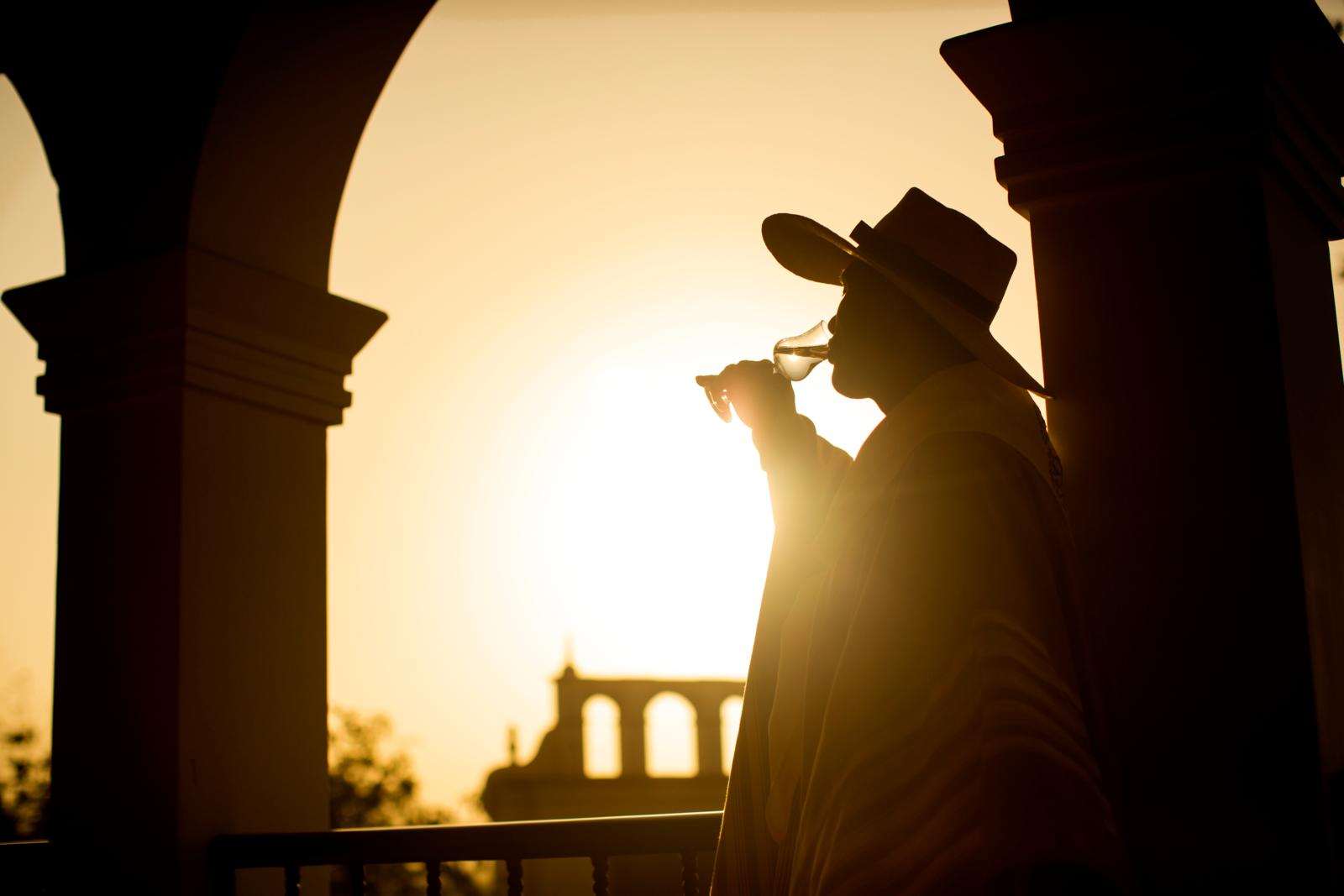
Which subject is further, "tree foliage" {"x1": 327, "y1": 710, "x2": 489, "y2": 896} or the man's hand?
"tree foliage" {"x1": 327, "y1": 710, "x2": 489, "y2": 896}

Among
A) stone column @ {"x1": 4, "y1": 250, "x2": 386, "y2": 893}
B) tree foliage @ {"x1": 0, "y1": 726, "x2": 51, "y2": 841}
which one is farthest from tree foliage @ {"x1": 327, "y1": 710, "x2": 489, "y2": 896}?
stone column @ {"x1": 4, "y1": 250, "x2": 386, "y2": 893}

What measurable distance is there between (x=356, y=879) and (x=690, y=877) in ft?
3.71

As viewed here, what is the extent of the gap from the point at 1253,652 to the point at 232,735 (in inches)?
138

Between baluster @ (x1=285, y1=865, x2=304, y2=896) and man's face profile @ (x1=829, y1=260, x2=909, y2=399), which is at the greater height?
man's face profile @ (x1=829, y1=260, x2=909, y2=399)

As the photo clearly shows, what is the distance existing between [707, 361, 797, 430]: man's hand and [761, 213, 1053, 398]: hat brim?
0.76 feet

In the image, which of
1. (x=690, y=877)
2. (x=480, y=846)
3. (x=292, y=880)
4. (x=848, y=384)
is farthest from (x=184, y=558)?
(x=848, y=384)

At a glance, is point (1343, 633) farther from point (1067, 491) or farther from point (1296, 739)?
point (1067, 491)

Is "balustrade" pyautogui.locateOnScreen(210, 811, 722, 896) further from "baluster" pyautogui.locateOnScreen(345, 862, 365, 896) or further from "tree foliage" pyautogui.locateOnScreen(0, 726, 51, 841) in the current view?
"tree foliage" pyautogui.locateOnScreen(0, 726, 51, 841)

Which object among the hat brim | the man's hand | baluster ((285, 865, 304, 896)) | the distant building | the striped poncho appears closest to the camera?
the striped poncho

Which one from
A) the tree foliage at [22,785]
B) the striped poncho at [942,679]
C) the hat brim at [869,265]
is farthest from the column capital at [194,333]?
the tree foliage at [22,785]

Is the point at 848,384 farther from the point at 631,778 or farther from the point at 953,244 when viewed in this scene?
the point at 631,778

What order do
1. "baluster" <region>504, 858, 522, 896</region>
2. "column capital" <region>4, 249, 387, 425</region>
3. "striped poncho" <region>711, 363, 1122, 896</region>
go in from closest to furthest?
"striped poncho" <region>711, 363, 1122, 896</region>
"baluster" <region>504, 858, 522, 896</region>
"column capital" <region>4, 249, 387, 425</region>

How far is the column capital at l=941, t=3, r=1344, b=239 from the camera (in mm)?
2750

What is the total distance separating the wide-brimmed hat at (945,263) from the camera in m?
2.48
